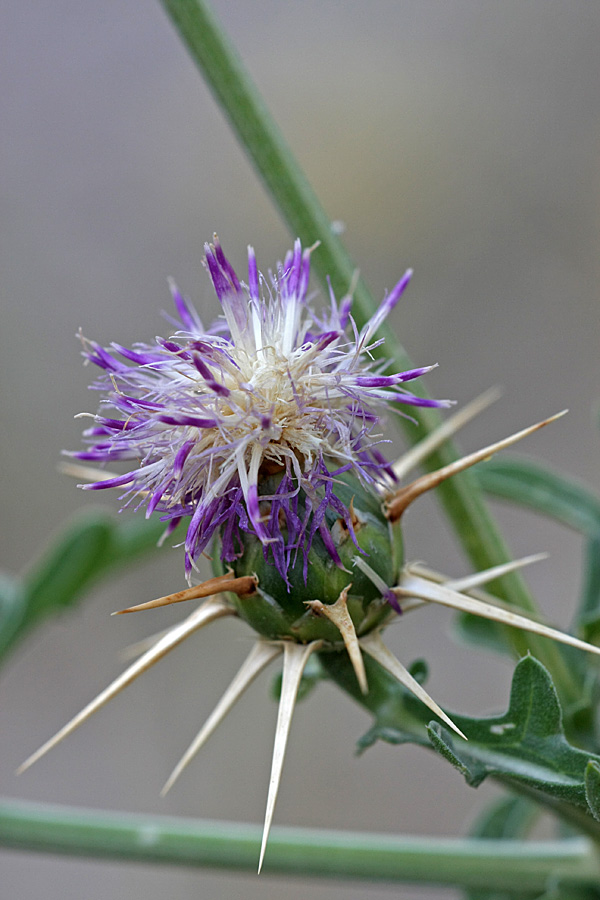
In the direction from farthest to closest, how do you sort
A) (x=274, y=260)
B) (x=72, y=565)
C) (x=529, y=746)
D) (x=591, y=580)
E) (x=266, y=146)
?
(x=274, y=260) < (x=72, y=565) < (x=591, y=580) < (x=266, y=146) < (x=529, y=746)

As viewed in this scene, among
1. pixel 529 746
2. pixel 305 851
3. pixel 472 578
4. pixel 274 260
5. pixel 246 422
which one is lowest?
pixel 305 851

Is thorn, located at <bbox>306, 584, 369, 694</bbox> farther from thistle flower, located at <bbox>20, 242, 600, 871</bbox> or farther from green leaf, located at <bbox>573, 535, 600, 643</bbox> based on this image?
green leaf, located at <bbox>573, 535, 600, 643</bbox>

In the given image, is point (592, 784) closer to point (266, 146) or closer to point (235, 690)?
point (235, 690)

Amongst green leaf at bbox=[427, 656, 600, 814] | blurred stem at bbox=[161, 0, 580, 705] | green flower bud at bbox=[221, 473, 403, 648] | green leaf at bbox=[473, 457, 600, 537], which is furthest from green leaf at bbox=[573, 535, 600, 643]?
green flower bud at bbox=[221, 473, 403, 648]

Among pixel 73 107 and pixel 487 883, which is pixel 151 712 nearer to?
pixel 487 883

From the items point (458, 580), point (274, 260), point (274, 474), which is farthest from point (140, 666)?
point (274, 260)

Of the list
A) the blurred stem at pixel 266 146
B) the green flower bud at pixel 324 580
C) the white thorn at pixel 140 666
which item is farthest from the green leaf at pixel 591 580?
the white thorn at pixel 140 666
